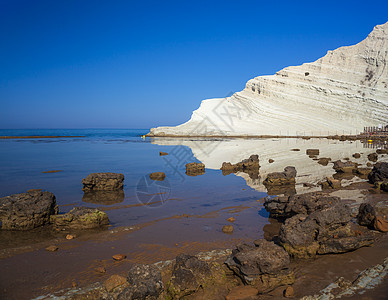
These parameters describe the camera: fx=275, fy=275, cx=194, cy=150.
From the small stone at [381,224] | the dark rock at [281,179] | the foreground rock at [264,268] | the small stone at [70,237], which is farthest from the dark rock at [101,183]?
the small stone at [381,224]

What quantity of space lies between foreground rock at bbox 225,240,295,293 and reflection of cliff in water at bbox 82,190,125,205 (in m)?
5.24

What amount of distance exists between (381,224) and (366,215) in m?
0.36

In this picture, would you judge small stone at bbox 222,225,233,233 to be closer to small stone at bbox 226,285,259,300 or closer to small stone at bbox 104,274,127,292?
small stone at bbox 226,285,259,300

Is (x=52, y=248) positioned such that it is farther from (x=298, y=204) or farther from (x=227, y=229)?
(x=298, y=204)

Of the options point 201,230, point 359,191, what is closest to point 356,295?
point 201,230

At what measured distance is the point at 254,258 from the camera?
370 centimetres

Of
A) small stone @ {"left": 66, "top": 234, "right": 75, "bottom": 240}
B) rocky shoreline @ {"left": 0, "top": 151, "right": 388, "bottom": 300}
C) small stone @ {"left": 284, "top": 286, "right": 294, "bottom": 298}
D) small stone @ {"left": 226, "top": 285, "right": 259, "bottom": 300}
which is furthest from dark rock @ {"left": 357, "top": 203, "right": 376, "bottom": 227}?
small stone @ {"left": 66, "top": 234, "right": 75, "bottom": 240}

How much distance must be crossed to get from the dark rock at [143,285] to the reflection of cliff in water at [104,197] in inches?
188

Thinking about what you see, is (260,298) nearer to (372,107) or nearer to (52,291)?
(52,291)

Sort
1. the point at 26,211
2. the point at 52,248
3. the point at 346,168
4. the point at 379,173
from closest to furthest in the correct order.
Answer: the point at 52,248
the point at 26,211
the point at 379,173
the point at 346,168

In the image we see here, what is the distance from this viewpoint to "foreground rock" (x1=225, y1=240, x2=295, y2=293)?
3.55 metres

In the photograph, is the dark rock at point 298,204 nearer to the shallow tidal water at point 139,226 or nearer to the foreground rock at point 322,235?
the shallow tidal water at point 139,226

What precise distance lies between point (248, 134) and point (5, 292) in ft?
158

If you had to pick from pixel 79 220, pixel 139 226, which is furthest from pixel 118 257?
pixel 79 220
